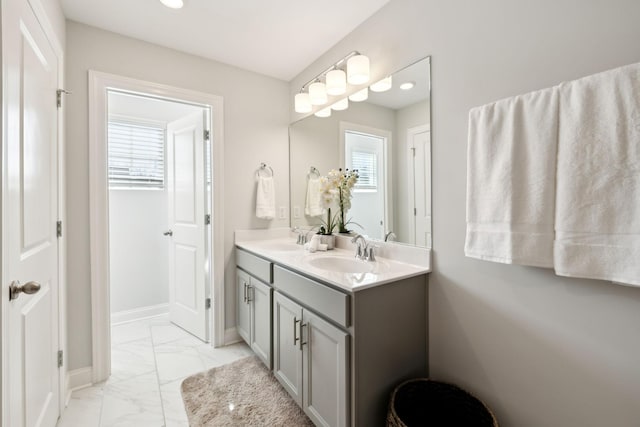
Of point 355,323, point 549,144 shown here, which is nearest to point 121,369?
point 355,323

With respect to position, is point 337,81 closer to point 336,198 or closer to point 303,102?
point 303,102

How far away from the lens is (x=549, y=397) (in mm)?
1109

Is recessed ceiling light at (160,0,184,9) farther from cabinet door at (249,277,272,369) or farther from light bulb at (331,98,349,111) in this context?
cabinet door at (249,277,272,369)

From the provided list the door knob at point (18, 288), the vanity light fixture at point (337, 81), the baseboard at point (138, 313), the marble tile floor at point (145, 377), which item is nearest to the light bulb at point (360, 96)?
the vanity light fixture at point (337, 81)

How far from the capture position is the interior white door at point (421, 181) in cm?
153

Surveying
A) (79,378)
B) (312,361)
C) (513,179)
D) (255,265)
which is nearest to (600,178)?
(513,179)

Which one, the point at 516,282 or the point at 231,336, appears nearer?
the point at 516,282

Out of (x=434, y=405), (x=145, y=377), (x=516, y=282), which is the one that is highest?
(x=516, y=282)

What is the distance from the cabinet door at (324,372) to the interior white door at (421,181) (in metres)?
0.69

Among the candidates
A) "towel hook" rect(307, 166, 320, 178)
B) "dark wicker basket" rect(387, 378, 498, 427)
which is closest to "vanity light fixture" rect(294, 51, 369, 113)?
"towel hook" rect(307, 166, 320, 178)

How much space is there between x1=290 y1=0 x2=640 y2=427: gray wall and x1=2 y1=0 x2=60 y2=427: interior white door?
1.71 metres

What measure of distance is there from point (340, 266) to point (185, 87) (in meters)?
Result: 1.83

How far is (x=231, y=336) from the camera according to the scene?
8.01 ft

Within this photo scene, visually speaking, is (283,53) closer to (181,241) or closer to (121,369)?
(181,241)
